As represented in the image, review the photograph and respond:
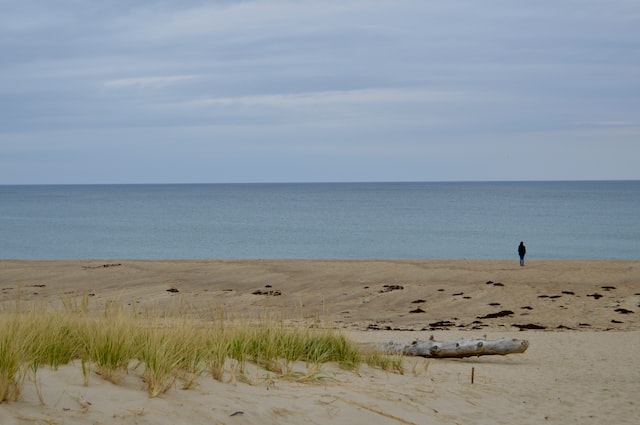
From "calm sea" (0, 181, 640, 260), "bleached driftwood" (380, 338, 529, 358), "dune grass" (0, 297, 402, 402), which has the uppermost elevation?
"dune grass" (0, 297, 402, 402)

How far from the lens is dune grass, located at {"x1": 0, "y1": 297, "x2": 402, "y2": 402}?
634cm

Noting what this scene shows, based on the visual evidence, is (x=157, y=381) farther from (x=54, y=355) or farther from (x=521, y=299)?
(x=521, y=299)

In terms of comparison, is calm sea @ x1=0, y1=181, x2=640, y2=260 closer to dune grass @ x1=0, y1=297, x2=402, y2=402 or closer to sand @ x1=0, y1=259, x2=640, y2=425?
sand @ x1=0, y1=259, x2=640, y2=425

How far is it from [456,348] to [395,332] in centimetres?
526

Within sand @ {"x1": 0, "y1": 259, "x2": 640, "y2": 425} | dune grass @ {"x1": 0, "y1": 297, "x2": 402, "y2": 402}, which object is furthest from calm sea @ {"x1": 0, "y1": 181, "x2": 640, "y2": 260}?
dune grass @ {"x1": 0, "y1": 297, "x2": 402, "y2": 402}

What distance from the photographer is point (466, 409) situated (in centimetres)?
807

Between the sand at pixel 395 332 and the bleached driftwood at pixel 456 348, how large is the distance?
0.27 metres

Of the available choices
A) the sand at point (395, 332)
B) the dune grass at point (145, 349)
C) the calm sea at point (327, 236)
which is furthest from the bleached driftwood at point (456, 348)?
the calm sea at point (327, 236)

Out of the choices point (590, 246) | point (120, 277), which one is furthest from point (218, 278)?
point (590, 246)

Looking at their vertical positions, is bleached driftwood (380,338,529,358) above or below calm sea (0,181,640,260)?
above

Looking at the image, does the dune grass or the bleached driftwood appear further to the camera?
the bleached driftwood

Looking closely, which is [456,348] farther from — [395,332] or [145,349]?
[145,349]

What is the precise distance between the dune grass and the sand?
6.0 inches

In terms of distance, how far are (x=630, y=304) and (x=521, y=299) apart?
3.17m
